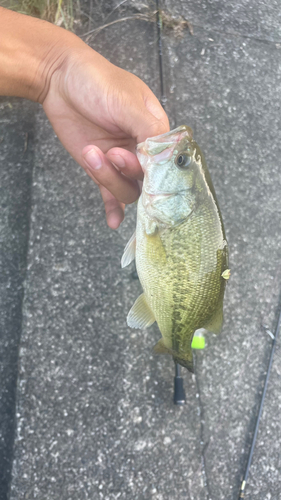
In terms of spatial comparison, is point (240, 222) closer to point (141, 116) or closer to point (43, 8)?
point (141, 116)

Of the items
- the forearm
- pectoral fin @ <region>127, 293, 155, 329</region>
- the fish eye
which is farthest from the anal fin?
the forearm

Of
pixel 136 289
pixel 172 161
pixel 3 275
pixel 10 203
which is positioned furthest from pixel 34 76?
pixel 136 289

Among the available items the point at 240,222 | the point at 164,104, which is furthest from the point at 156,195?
the point at 164,104

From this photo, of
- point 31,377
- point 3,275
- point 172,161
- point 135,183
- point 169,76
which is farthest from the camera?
point 169,76

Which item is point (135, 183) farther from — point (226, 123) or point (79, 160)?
point (226, 123)

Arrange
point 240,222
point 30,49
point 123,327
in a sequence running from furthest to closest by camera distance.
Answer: point 240,222 → point 123,327 → point 30,49
